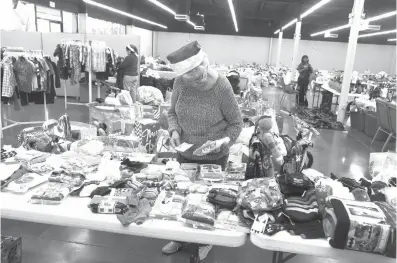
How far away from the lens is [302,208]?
164cm

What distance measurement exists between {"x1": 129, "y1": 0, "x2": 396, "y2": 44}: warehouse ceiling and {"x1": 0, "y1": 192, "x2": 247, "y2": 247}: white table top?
43.9 ft

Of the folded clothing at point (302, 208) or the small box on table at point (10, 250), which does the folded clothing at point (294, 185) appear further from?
the small box on table at point (10, 250)

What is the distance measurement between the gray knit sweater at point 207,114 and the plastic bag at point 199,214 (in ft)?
2.31

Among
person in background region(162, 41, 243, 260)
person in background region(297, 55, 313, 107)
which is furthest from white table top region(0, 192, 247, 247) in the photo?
person in background region(297, 55, 313, 107)

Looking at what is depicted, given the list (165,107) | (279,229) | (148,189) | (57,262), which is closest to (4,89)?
(165,107)

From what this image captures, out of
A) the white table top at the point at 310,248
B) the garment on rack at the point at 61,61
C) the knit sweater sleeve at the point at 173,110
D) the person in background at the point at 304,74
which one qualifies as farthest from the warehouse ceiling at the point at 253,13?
the white table top at the point at 310,248

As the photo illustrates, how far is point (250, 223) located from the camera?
163 cm

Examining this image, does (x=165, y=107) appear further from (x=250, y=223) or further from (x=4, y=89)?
(x=250, y=223)

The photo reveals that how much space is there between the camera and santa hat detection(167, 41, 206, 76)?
2.13 m

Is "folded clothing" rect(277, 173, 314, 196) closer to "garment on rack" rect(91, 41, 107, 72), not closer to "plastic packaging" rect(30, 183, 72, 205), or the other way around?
"plastic packaging" rect(30, 183, 72, 205)


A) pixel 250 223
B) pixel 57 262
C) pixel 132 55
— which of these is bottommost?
pixel 57 262

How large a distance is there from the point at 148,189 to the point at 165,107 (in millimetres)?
2987

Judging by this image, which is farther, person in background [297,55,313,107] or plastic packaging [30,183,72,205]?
person in background [297,55,313,107]

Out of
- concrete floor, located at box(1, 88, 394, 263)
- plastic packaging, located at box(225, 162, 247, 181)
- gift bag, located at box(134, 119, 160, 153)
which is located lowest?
concrete floor, located at box(1, 88, 394, 263)
